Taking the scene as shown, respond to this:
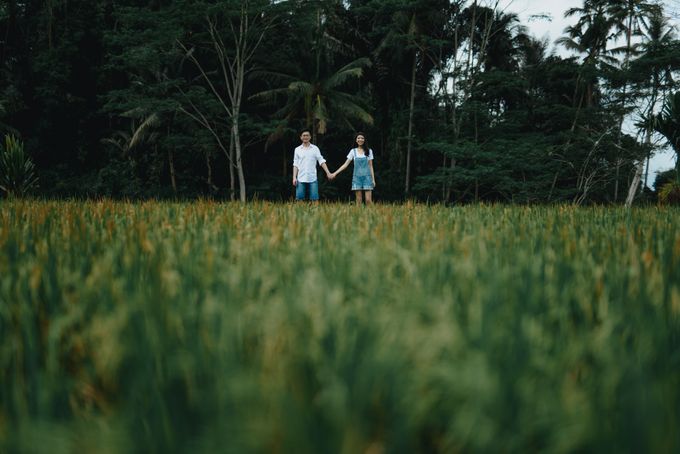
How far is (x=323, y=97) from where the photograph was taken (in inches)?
1033

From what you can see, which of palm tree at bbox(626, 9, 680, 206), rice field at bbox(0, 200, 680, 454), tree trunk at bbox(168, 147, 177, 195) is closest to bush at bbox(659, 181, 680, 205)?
palm tree at bbox(626, 9, 680, 206)

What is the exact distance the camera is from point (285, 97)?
92.4ft

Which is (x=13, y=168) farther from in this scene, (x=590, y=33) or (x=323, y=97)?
(x=590, y=33)

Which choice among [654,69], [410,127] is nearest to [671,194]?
[654,69]

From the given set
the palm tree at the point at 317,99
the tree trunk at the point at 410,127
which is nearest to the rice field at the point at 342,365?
the palm tree at the point at 317,99

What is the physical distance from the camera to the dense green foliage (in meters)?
23.4

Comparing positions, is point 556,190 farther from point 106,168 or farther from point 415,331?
point 415,331

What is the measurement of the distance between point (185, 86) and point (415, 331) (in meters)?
26.3

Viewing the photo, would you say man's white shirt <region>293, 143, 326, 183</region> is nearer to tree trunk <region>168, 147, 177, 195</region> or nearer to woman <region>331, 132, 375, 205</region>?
woman <region>331, 132, 375, 205</region>

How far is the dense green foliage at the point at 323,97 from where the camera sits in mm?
23391

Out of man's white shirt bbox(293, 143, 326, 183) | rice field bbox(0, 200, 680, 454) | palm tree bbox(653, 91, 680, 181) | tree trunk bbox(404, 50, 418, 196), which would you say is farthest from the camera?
tree trunk bbox(404, 50, 418, 196)

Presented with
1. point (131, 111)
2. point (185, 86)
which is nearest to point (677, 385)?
point (131, 111)

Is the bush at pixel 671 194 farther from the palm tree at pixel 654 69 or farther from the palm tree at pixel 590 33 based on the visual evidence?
the palm tree at pixel 590 33

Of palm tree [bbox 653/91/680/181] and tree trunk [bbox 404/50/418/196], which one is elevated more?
tree trunk [bbox 404/50/418/196]
